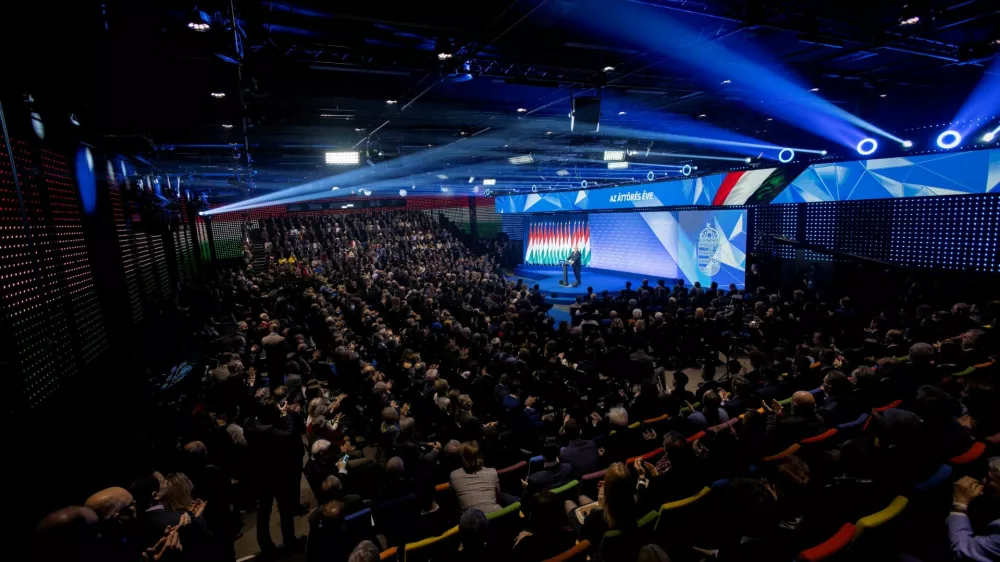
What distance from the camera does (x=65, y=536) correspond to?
7.68ft

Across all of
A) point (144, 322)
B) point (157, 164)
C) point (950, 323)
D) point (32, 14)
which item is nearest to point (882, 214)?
point (950, 323)

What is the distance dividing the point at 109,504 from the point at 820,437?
216 inches

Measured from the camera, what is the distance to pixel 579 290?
18.4 m

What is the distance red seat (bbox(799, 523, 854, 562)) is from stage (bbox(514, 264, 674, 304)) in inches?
569

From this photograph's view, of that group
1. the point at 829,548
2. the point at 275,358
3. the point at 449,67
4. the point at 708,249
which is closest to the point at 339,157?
the point at 275,358

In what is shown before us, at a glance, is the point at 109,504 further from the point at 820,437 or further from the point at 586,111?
the point at 586,111

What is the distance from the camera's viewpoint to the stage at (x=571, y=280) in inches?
715

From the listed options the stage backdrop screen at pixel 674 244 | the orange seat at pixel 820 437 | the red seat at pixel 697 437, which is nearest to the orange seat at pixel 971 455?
the orange seat at pixel 820 437

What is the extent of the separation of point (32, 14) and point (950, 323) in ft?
37.3

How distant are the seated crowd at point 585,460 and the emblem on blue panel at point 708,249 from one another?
7247 mm

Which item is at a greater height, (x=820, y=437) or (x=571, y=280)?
(x=820, y=437)

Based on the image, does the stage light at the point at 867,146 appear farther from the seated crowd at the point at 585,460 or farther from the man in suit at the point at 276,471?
the man in suit at the point at 276,471

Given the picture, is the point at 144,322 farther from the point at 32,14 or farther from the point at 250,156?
the point at 32,14

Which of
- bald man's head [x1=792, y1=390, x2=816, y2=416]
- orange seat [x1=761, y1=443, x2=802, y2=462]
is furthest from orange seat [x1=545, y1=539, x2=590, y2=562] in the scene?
bald man's head [x1=792, y1=390, x2=816, y2=416]
